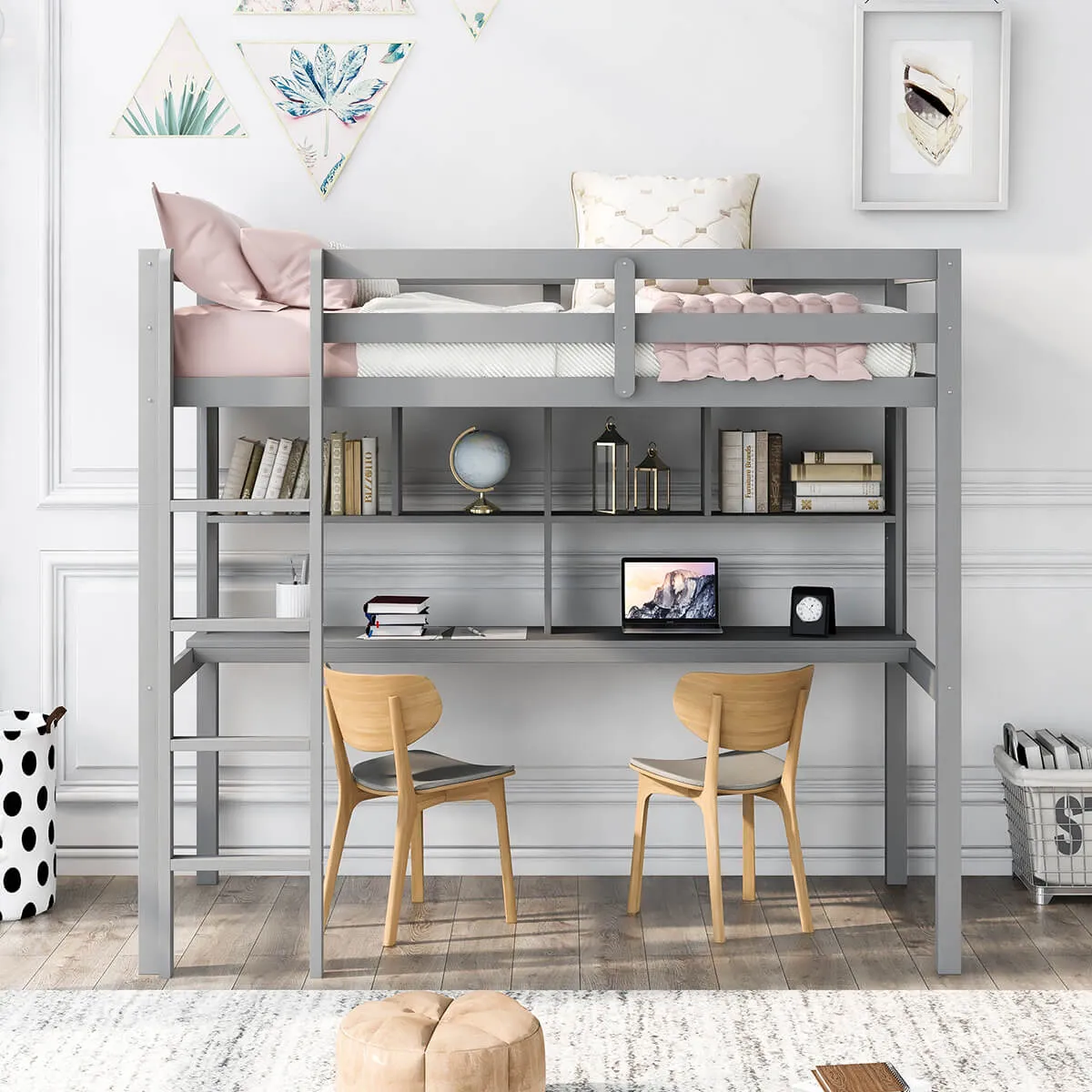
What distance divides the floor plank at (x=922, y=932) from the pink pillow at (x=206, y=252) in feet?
7.36

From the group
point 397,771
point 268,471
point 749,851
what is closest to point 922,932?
point 749,851

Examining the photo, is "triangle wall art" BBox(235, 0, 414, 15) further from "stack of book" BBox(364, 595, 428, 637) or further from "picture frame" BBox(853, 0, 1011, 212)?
"stack of book" BBox(364, 595, 428, 637)

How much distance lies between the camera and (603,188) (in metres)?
3.34

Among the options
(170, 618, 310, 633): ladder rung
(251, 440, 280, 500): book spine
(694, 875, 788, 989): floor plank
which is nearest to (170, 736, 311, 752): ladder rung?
(170, 618, 310, 633): ladder rung

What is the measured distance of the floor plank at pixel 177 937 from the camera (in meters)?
2.79

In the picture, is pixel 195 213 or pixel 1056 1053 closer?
pixel 1056 1053

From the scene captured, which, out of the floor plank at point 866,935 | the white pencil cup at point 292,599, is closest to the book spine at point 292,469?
the white pencil cup at point 292,599

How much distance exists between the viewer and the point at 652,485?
3381 mm

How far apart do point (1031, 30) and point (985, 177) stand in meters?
0.44

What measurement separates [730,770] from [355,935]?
3.52ft

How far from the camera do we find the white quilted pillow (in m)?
3.29

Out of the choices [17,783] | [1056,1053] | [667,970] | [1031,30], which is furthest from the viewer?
[1031,30]

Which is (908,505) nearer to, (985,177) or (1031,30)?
(985,177)

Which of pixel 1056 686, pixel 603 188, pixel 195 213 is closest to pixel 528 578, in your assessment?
pixel 603 188
